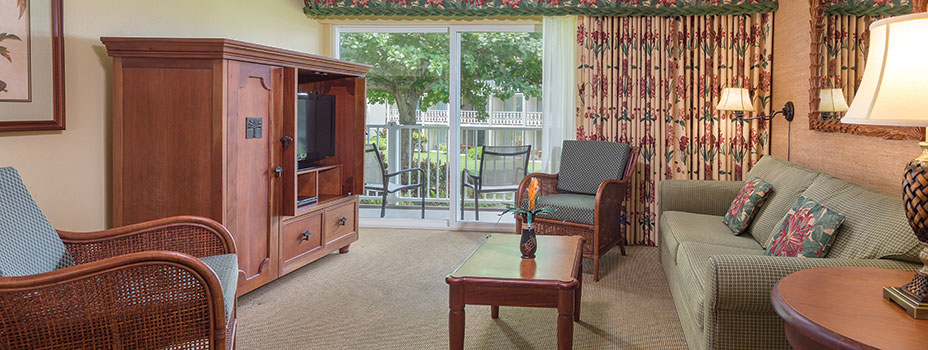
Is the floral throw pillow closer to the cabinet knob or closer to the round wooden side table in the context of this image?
the round wooden side table

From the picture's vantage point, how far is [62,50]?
3012 mm

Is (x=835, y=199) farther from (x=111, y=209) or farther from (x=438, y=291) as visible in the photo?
(x=111, y=209)

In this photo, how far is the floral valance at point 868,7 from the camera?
273 cm

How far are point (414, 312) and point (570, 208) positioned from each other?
1.39 meters

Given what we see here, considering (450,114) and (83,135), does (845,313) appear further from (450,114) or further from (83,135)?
(450,114)

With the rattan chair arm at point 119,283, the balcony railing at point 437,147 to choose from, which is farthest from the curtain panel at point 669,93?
the rattan chair arm at point 119,283

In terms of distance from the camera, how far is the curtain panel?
505 cm

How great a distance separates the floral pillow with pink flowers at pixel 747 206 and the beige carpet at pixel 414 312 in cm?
54

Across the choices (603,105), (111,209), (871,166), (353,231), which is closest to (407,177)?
(353,231)

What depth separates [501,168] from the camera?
19.0 ft

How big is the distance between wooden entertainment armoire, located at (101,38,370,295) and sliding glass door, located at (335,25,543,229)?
6.87 feet

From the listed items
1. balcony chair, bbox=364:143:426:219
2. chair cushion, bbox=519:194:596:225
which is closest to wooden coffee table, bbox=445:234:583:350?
chair cushion, bbox=519:194:596:225

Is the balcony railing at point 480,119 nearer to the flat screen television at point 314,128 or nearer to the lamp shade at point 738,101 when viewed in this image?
the flat screen television at point 314,128

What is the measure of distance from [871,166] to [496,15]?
3112 millimetres
